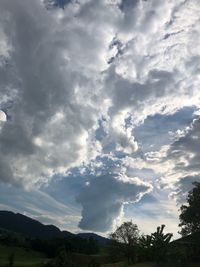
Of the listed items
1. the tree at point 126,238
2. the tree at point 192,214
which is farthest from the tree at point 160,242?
the tree at point 126,238

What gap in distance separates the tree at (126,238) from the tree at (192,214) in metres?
31.1

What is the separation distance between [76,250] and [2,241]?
3797 centimetres

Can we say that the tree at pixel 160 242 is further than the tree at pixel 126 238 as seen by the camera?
No

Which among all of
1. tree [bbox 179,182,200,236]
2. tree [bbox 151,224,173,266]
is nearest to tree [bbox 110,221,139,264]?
tree [bbox 179,182,200,236]

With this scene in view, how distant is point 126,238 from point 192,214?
1493 inches

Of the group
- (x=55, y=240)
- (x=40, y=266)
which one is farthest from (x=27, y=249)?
(x=40, y=266)

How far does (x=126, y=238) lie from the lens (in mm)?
112375

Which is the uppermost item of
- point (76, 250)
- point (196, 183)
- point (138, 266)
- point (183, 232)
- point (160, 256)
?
point (76, 250)

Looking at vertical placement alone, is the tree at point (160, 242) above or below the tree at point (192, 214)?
below

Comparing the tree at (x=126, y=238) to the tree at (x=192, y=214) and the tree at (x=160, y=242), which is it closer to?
the tree at (x=192, y=214)

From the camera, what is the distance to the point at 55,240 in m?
180

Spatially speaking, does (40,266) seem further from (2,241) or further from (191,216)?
(2,241)

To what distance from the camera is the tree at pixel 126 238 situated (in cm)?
10906

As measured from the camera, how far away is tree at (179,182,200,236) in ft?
257
